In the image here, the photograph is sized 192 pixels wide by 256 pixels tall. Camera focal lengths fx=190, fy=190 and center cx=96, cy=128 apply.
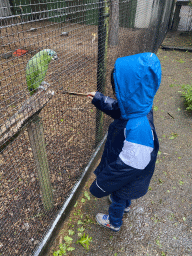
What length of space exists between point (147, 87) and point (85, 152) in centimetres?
163

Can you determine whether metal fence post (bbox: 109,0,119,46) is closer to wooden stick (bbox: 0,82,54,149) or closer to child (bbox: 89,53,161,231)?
child (bbox: 89,53,161,231)

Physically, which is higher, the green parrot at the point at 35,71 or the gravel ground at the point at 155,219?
the green parrot at the point at 35,71

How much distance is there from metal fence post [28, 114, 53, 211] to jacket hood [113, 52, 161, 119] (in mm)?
711

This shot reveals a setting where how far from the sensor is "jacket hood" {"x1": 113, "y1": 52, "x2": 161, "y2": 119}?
145 cm

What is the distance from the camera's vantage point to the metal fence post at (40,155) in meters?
1.50

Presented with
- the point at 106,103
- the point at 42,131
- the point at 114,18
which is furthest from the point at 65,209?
the point at 114,18

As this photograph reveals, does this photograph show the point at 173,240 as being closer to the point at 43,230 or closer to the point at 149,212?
the point at 149,212

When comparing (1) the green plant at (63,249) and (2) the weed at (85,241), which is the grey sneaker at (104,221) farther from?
(1) the green plant at (63,249)

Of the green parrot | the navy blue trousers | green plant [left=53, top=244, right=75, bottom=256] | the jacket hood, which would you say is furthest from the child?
green plant [left=53, top=244, right=75, bottom=256]

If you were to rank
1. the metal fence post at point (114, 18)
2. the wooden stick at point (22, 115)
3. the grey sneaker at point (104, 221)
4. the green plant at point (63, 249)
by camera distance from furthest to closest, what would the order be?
the metal fence post at point (114, 18) → the grey sneaker at point (104, 221) → the green plant at point (63, 249) → the wooden stick at point (22, 115)

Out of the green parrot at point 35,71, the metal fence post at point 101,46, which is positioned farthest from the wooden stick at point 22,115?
the metal fence post at point 101,46

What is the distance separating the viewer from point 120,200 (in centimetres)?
186

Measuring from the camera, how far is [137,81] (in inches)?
57.6

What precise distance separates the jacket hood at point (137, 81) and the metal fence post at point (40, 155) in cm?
71
